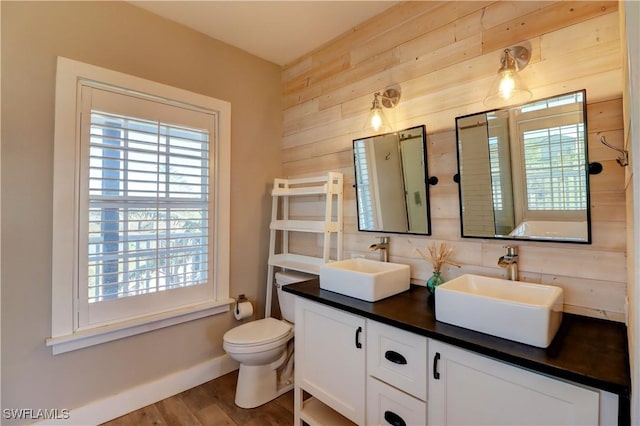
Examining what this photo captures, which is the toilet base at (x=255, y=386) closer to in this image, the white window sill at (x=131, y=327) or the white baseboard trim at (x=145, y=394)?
the white baseboard trim at (x=145, y=394)

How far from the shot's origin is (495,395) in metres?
1.02

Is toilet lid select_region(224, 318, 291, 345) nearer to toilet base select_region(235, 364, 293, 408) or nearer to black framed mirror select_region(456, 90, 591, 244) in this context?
toilet base select_region(235, 364, 293, 408)

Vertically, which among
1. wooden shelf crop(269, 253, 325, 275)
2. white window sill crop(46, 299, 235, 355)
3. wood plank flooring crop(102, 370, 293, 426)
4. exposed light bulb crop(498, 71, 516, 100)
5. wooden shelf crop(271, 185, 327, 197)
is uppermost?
exposed light bulb crop(498, 71, 516, 100)

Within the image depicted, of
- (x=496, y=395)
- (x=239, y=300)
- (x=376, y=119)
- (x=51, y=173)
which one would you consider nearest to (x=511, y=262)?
(x=496, y=395)

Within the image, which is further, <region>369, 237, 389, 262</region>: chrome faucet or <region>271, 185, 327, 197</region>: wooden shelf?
<region>271, 185, 327, 197</region>: wooden shelf

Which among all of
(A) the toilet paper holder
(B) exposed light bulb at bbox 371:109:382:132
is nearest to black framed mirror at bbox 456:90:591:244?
(B) exposed light bulb at bbox 371:109:382:132

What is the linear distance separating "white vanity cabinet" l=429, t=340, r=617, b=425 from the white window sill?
1620 millimetres

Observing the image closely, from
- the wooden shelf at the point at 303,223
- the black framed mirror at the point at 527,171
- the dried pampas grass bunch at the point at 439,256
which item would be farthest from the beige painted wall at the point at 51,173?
the black framed mirror at the point at 527,171

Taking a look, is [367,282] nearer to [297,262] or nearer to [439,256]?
[439,256]

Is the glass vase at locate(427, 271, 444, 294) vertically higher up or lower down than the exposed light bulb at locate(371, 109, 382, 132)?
lower down

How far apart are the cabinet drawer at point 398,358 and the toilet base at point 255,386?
3.06 feet

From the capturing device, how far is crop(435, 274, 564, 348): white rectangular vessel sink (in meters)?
0.99

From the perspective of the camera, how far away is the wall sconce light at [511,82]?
1.34 meters

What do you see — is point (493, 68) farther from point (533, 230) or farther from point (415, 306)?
point (415, 306)
